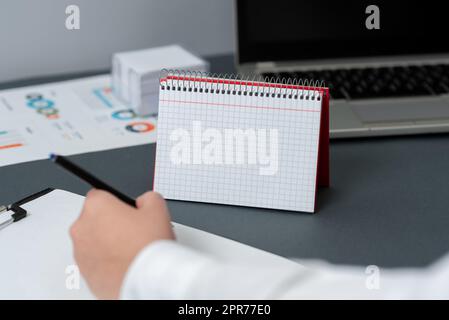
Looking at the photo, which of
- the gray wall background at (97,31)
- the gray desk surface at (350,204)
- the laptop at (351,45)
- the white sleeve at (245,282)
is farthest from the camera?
the gray wall background at (97,31)

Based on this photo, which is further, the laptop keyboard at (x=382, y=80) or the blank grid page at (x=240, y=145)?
the laptop keyboard at (x=382, y=80)

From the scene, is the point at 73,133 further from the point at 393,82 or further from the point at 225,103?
the point at 393,82

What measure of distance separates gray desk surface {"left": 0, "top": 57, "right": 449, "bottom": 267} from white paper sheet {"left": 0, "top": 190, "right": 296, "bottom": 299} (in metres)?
0.04

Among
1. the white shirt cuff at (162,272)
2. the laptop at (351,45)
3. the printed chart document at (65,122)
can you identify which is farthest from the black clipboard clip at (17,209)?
the laptop at (351,45)

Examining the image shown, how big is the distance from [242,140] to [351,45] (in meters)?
0.46

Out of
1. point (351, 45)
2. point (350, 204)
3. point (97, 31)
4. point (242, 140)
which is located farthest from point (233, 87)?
point (97, 31)

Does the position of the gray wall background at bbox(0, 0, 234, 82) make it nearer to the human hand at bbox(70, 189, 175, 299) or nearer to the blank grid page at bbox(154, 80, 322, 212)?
the blank grid page at bbox(154, 80, 322, 212)

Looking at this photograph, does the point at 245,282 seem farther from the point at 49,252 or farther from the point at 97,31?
the point at 97,31

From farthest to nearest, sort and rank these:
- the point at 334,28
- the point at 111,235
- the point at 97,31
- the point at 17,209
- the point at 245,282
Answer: the point at 97,31, the point at 334,28, the point at 17,209, the point at 111,235, the point at 245,282

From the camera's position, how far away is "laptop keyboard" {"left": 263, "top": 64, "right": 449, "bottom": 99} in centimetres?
108

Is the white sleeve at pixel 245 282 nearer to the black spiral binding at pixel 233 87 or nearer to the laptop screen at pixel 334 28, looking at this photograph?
the black spiral binding at pixel 233 87

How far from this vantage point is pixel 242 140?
82cm

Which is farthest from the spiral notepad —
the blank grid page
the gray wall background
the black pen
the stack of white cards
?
the gray wall background

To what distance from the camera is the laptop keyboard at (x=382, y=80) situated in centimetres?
108
